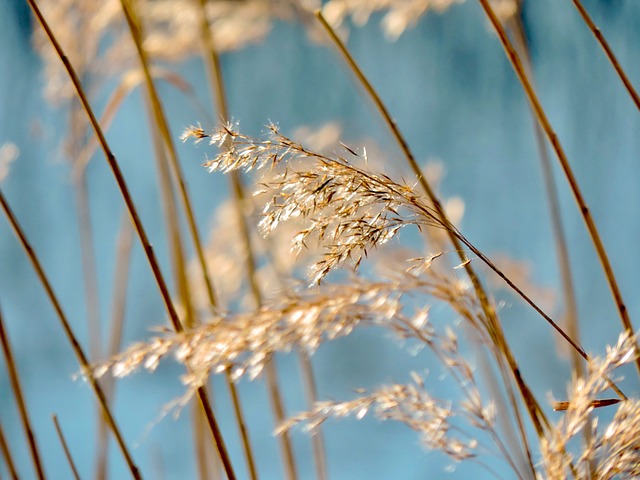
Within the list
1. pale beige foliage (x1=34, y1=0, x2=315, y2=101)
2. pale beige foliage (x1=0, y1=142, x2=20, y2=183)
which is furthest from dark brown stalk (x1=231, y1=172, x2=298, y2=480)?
pale beige foliage (x1=0, y1=142, x2=20, y2=183)

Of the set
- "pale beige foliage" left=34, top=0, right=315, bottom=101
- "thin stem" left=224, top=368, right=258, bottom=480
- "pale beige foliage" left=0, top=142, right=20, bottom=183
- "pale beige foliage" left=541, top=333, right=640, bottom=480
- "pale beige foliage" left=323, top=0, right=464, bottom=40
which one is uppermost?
"pale beige foliage" left=34, top=0, right=315, bottom=101

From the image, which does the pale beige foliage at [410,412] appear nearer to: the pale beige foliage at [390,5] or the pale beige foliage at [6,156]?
the pale beige foliage at [390,5]

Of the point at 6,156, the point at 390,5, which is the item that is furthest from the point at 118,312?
the point at 390,5

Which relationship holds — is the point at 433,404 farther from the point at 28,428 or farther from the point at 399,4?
the point at 399,4

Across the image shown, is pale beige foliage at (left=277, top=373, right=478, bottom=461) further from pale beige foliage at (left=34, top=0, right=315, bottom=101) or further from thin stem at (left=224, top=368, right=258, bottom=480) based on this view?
Result: pale beige foliage at (left=34, top=0, right=315, bottom=101)

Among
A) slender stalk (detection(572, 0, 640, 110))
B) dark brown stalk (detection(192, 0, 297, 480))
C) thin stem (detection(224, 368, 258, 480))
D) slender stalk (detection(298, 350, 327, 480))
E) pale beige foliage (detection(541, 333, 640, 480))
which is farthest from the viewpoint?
slender stalk (detection(298, 350, 327, 480))

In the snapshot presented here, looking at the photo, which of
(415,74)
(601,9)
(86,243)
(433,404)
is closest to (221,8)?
(86,243)

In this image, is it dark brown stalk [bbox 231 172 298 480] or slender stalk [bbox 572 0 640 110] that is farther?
dark brown stalk [bbox 231 172 298 480]
